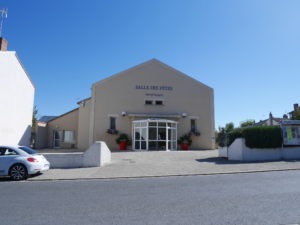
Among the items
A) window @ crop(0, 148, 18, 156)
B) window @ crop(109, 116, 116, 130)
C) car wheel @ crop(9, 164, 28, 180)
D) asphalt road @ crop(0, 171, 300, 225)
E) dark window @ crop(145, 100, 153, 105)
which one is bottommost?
asphalt road @ crop(0, 171, 300, 225)

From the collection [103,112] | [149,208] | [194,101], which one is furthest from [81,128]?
[149,208]

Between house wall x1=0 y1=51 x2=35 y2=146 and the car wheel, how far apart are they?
9.02m

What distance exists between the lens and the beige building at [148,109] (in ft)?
72.3

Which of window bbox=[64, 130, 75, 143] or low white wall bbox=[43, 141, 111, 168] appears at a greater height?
window bbox=[64, 130, 75, 143]

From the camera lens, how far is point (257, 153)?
48.9ft

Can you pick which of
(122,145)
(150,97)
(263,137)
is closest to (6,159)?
(122,145)

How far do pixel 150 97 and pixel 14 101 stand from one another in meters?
12.5

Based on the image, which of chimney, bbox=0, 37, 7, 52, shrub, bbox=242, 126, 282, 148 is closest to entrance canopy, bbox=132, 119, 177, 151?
shrub, bbox=242, 126, 282, 148

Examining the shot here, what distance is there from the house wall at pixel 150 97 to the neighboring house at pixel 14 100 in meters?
5.95

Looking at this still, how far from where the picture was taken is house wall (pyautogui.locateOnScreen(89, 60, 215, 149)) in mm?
22844

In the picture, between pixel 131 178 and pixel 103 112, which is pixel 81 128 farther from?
pixel 131 178

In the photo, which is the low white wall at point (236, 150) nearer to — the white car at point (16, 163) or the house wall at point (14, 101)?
the white car at point (16, 163)

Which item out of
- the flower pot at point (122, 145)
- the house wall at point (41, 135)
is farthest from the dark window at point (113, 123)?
the house wall at point (41, 135)

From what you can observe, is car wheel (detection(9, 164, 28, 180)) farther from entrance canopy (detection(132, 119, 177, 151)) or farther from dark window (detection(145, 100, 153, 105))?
dark window (detection(145, 100, 153, 105))
